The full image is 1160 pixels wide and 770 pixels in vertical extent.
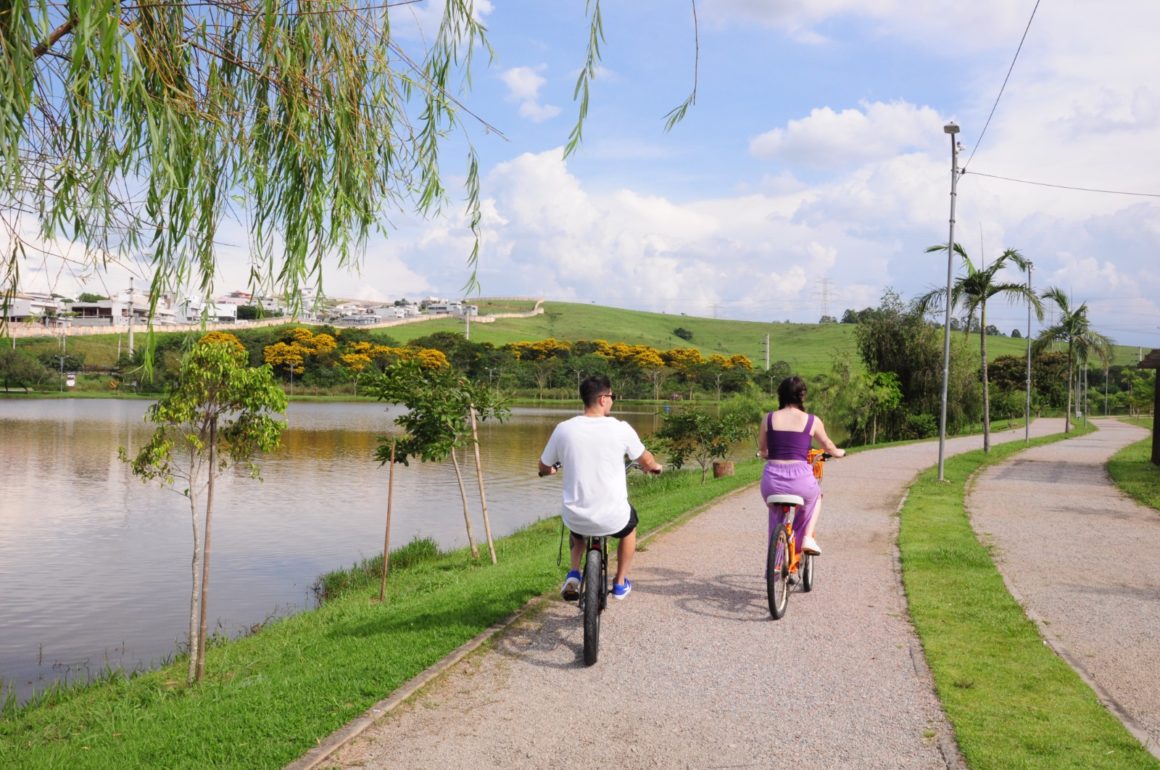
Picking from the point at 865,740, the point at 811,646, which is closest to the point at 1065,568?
the point at 811,646

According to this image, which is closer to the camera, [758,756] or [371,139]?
[758,756]

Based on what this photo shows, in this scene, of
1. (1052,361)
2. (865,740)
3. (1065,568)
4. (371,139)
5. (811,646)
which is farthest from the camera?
(1052,361)

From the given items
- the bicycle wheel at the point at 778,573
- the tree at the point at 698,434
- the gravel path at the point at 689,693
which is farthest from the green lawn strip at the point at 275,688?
the tree at the point at 698,434

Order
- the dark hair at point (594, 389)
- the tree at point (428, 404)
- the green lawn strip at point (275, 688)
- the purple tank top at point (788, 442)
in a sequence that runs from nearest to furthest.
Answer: the green lawn strip at point (275, 688) → the dark hair at point (594, 389) → the purple tank top at point (788, 442) → the tree at point (428, 404)

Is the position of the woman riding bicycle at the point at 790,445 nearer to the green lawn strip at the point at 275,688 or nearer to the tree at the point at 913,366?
the green lawn strip at the point at 275,688

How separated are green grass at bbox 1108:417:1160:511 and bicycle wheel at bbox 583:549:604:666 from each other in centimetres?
1401

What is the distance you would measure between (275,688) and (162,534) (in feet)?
41.9

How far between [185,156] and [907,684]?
16.9 feet

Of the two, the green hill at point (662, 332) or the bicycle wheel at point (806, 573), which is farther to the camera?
the green hill at point (662, 332)

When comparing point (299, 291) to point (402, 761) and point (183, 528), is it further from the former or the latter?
point (183, 528)

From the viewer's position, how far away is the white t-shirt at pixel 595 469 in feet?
19.5

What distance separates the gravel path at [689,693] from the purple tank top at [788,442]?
1.31 metres

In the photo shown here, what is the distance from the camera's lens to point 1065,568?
1031 cm

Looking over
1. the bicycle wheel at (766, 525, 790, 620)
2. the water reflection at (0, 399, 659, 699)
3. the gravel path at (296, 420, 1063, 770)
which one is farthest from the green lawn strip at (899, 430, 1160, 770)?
the water reflection at (0, 399, 659, 699)
